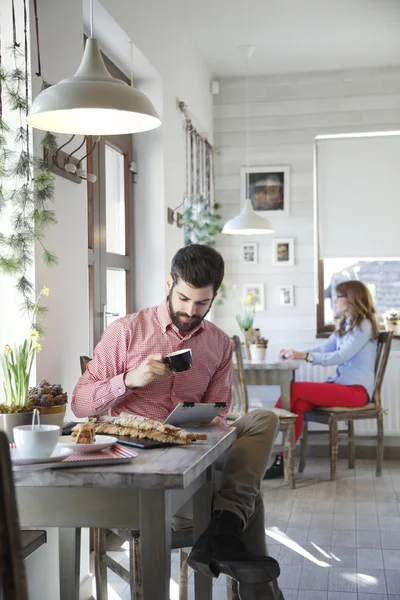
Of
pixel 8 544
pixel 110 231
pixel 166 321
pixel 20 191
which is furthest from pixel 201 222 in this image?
pixel 8 544

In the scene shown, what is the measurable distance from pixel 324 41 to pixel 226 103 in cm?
109

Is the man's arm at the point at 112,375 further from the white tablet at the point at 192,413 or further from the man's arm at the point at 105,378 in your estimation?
the white tablet at the point at 192,413

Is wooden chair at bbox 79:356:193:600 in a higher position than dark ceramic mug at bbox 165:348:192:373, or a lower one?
lower

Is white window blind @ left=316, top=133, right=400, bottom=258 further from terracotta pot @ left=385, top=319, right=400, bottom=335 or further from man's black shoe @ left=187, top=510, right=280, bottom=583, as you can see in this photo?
man's black shoe @ left=187, top=510, right=280, bottom=583

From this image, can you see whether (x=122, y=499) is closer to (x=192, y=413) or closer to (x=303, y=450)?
(x=192, y=413)

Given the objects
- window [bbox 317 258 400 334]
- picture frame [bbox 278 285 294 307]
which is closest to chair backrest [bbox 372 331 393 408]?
window [bbox 317 258 400 334]

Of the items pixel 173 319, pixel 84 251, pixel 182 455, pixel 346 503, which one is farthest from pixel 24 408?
pixel 346 503

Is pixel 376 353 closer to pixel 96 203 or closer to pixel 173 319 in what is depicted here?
pixel 96 203

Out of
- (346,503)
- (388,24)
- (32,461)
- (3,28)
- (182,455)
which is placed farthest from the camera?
(388,24)

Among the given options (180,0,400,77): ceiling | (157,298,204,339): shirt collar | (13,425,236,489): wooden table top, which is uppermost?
(180,0,400,77): ceiling

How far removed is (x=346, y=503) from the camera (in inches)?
177

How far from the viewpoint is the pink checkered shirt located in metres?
2.52

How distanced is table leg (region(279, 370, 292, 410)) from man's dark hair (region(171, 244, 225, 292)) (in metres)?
2.54

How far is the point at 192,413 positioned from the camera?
2.19m
